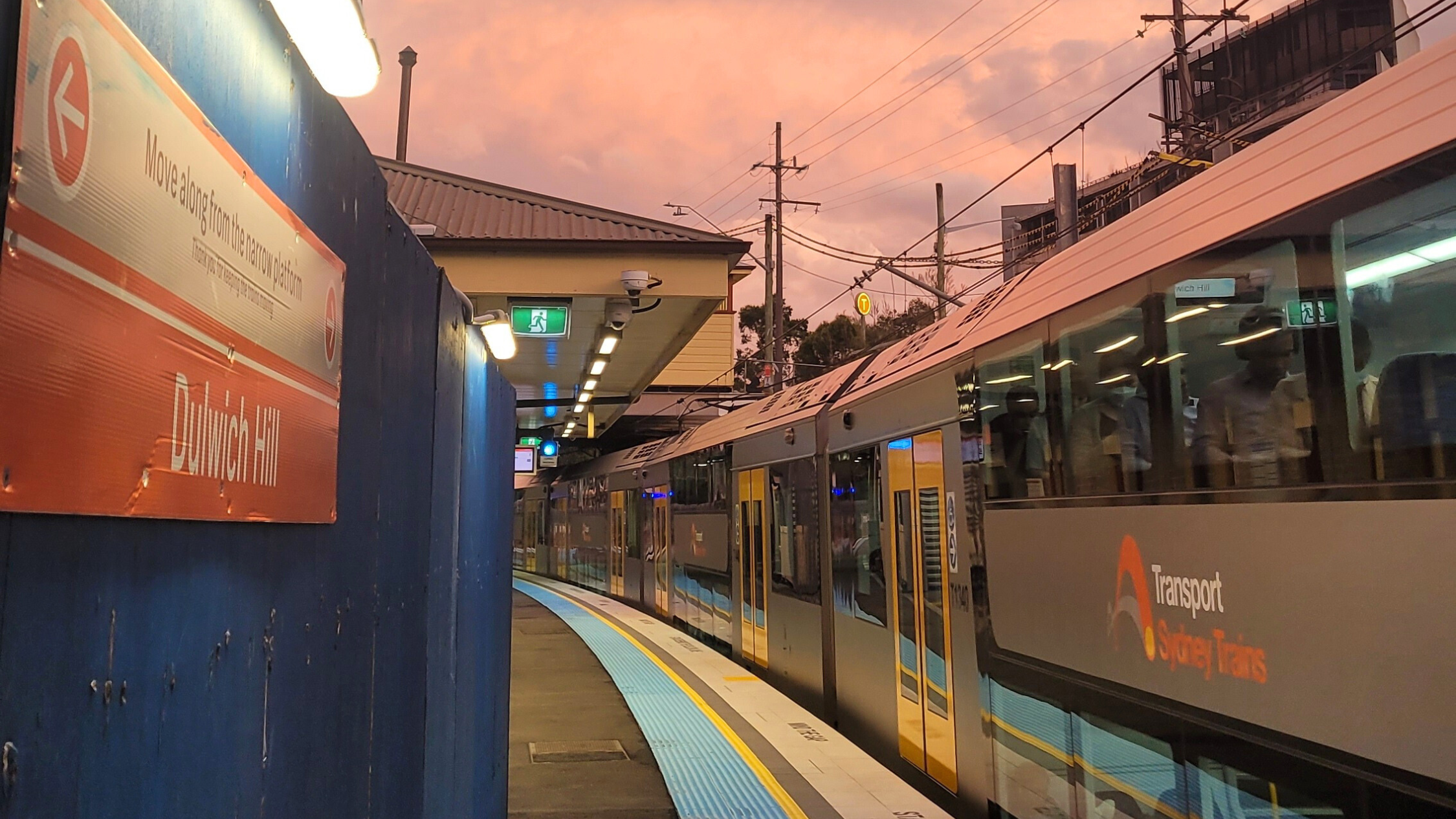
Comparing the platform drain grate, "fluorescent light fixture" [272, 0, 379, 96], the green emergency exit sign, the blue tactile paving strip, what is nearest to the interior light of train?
"fluorescent light fixture" [272, 0, 379, 96]

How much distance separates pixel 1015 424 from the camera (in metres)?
5.91

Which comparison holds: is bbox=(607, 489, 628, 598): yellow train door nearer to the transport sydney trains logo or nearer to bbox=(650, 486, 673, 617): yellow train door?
bbox=(650, 486, 673, 617): yellow train door

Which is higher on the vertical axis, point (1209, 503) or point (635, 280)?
point (635, 280)

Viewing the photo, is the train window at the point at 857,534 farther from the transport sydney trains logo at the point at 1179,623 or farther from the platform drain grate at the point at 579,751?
the transport sydney trains logo at the point at 1179,623

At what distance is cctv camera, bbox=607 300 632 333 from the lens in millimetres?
10219

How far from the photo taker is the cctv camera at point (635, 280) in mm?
9125

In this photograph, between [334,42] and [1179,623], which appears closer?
[334,42]

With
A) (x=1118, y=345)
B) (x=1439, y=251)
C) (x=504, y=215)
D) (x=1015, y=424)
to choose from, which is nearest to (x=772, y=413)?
(x=504, y=215)

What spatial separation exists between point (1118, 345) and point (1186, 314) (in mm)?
559

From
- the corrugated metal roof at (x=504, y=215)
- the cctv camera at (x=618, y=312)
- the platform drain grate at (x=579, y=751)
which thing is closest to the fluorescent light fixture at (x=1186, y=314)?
the corrugated metal roof at (x=504, y=215)

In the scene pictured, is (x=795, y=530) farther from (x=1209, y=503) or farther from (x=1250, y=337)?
(x=1250, y=337)

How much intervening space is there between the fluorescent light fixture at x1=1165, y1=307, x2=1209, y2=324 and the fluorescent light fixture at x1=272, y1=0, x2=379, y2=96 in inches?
127

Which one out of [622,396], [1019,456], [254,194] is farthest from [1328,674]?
[622,396]

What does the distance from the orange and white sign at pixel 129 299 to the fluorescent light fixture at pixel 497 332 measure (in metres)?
3.80
